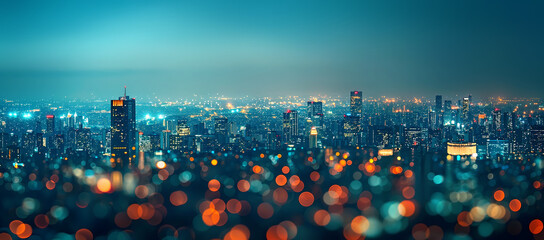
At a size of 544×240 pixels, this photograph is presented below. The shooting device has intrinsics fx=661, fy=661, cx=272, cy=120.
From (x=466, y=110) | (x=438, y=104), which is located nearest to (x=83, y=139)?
(x=438, y=104)

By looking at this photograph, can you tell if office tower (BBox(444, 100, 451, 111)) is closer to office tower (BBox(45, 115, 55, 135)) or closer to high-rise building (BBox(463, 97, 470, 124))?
high-rise building (BBox(463, 97, 470, 124))

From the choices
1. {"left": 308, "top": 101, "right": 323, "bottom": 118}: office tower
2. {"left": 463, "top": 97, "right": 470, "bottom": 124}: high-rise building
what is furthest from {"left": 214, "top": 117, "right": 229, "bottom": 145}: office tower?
{"left": 463, "top": 97, "right": 470, "bottom": 124}: high-rise building

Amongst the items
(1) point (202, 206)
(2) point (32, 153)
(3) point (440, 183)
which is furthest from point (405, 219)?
(2) point (32, 153)

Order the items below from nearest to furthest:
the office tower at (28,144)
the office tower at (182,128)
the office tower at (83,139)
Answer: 1. the office tower at (28,144)
2. the office tower at (83,139)
3. the office tower at (182,128)

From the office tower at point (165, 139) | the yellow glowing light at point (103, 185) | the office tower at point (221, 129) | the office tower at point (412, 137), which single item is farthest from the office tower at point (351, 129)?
the yellow glowing light at point (103, 185)

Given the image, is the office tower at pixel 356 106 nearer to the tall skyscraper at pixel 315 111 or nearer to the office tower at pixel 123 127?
the tall skyscraper at pixel 315 111

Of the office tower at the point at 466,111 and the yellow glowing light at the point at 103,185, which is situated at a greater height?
the office tower at the point at 466,111
